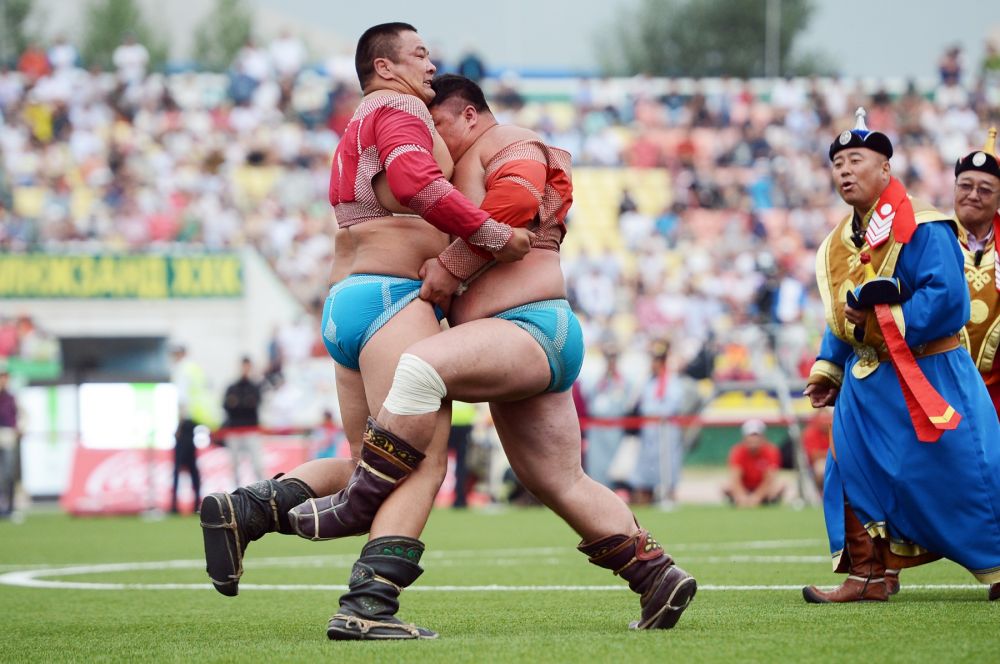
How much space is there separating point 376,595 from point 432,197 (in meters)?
1.40

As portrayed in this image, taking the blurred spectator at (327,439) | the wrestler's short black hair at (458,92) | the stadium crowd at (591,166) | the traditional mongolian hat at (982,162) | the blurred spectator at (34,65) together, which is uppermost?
the blurred spectator at (34,65)

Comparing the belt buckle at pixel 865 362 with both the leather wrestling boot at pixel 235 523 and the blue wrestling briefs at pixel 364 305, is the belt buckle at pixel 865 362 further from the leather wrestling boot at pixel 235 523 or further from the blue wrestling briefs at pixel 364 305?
the leather wrestling boot at pixel 235 523

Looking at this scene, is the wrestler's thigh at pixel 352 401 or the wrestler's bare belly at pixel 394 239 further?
the wrestler's thigh at pixel 352 401

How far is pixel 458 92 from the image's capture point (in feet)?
19.4

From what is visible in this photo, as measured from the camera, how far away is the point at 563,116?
33.9 m

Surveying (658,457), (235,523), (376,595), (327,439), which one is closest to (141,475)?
(327,439)

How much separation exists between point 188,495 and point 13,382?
5197mm

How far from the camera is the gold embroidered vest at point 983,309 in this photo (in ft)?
24.8

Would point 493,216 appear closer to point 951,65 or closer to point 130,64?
point 130,64

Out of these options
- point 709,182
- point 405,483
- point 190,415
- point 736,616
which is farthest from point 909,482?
point 709,182

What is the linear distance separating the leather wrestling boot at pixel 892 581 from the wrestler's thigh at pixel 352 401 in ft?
8.88

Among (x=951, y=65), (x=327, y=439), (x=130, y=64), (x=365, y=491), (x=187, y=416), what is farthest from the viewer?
(x=951, y=65)

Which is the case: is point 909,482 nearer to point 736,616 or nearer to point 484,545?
point 736,616

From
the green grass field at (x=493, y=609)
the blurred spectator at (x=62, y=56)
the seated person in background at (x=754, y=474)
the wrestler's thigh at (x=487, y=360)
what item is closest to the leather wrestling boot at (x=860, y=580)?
the green grass field at (x=493, y=609)
